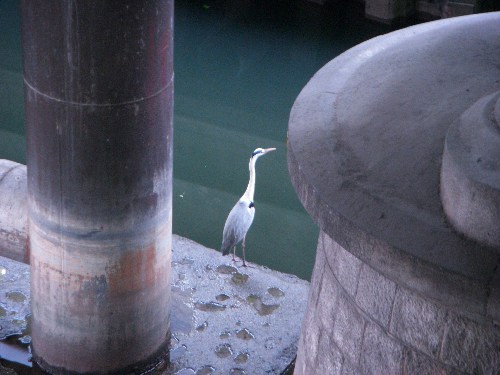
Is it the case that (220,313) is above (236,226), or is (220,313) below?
below

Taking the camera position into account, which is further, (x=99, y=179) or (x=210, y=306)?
(x=210, y=306)

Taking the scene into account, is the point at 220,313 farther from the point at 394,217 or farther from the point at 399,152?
the point at 394,217

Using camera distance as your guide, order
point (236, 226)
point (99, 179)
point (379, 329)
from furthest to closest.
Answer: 1. point (236, 226)
2. point (99, 179)
3. point (379, 329)

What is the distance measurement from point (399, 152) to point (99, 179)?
118 inches

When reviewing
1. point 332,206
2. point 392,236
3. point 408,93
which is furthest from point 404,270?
point 408,93

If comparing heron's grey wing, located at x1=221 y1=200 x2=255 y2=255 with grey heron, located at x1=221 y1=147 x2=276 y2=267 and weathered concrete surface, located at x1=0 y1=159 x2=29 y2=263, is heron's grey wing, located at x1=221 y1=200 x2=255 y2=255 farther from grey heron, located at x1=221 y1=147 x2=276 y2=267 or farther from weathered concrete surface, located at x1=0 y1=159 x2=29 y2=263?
weathered concrete surface, located at x1=0 y1=159 x2=29 y2=263

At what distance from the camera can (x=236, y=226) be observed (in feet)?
25.0

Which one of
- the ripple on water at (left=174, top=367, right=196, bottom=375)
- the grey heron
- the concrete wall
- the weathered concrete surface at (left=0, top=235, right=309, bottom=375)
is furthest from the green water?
the concrete wall

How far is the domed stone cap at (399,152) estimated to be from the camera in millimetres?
2357

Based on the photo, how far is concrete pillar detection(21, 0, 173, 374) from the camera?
4.94 m

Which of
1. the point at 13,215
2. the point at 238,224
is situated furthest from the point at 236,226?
the point at 13,215

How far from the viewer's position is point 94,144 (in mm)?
5203

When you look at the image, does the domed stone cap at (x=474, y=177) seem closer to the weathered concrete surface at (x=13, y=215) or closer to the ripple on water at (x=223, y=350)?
the weathered concrete surface at (x=13, y=215)

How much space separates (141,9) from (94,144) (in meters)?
0.84
